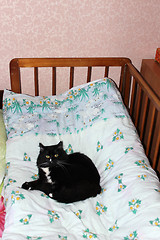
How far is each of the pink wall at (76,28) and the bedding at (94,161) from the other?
0.34 m

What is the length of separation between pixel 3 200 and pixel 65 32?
122 cm

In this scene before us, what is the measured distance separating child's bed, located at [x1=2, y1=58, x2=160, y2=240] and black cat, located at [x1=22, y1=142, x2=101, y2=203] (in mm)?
46

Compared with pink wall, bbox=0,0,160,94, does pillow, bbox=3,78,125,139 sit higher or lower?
lower

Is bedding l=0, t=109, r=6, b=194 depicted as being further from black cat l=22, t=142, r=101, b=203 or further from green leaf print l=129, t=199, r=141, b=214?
green leaf print l=129, t=199, r=141, b=214

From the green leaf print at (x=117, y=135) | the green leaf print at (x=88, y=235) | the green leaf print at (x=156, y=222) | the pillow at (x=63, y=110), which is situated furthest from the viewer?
the pillow at (x=63, y=110)

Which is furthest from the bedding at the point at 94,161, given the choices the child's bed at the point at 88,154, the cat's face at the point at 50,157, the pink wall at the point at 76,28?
the pink wall at the point at 76,28

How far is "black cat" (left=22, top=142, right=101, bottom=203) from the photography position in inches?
51.0

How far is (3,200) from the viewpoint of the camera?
4.40 feet

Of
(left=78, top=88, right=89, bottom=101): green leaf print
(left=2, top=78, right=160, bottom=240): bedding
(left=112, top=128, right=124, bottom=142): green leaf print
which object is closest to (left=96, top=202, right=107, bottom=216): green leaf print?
(left=2, top=78, right=160, bottom=240): bedding

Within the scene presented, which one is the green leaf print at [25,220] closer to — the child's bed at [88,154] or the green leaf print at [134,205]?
the child's bed at [88,154]

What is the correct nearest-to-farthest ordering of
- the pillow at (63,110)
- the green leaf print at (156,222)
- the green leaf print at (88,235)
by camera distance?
1. the green leaf print at (156,222)
2. the green leaf print at (88,235)
3. the pillow at (63,110)

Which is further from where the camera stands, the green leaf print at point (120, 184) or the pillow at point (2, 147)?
the pillow at point (2, 147)

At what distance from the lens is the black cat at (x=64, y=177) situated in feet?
4.25

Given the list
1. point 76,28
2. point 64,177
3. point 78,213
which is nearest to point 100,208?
point 78,213
